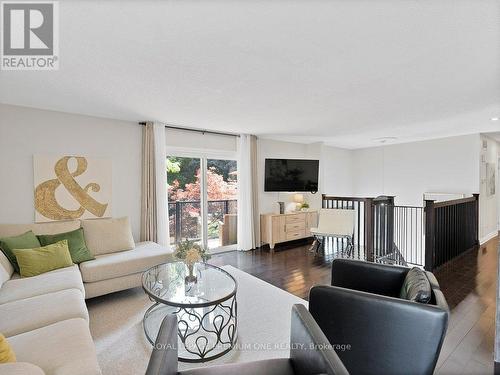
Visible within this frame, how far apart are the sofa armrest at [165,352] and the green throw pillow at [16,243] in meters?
2.44

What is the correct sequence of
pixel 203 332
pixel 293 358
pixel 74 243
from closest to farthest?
1. pixel 293 358
2. pixel 203 332
3. pixel 74 243

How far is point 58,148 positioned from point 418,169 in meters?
7.37

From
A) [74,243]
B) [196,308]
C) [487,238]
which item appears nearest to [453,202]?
[487,238]

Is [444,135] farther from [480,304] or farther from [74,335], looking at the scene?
[74,335]

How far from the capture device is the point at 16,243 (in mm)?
2670

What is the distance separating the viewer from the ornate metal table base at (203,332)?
6.48 ft

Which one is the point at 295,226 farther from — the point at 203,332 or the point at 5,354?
the point at 5,354

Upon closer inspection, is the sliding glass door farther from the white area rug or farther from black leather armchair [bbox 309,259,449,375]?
black leather armchair [bbox 309,259,449,375]

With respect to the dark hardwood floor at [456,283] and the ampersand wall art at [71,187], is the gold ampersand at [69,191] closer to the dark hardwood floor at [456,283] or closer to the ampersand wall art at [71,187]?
the ampersand wall art at [71,187]

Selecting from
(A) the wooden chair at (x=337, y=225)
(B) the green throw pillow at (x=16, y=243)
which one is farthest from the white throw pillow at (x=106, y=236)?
(A) the wooden chair at (x=337, y=225)

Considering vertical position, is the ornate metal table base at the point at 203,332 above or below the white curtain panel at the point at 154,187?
below

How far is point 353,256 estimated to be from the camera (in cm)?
472

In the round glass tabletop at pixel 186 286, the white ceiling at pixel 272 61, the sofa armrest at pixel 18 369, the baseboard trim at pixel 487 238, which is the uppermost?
the white ceiling at pixel 272 61

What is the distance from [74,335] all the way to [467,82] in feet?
13.2
